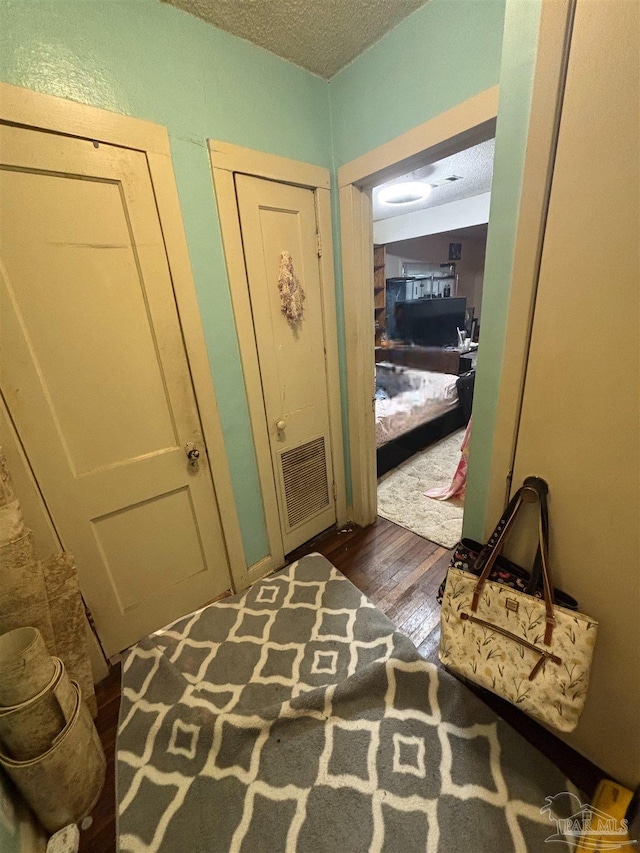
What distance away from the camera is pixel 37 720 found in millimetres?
903

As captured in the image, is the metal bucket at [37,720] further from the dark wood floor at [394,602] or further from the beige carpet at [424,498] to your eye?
the beige carpet at [424,498]

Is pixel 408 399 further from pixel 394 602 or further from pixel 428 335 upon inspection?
pixel 394 602

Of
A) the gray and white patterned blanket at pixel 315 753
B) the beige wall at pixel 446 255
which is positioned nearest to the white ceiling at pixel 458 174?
the beige wall at pixel 446 255

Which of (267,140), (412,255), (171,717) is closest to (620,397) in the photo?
(267,140)

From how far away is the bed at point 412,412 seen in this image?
3.03 metres

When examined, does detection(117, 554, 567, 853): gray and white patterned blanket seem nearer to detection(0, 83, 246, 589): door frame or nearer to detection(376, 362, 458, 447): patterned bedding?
detection(0, 83, 246, 589): door frame

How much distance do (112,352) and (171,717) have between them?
1438 mm

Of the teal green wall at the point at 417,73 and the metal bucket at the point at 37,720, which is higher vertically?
the teal green wall at the point at 417,73

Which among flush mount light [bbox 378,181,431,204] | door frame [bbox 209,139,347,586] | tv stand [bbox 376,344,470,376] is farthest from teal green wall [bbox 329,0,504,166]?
tv stand [bbox 376,344,470,376]

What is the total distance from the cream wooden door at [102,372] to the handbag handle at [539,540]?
1.25 metres

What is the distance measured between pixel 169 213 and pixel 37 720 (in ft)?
5.67

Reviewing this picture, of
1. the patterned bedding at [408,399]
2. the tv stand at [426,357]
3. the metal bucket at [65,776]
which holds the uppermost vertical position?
the tv stand at [426,357]

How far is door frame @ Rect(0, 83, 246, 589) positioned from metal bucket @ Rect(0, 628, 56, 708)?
42cm

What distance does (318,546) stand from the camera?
83.9 inches
